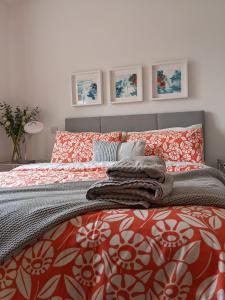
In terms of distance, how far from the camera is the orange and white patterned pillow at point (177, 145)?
2.81 m

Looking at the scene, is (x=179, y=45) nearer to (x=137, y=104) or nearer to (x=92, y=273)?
(x=137, y=104)

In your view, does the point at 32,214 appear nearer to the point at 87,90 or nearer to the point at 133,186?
the point at 133,186

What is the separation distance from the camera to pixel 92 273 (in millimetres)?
989

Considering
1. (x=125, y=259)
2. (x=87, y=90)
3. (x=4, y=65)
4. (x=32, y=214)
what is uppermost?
(x=4, y=65)

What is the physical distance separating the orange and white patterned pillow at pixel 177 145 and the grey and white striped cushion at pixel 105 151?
0.29 metres

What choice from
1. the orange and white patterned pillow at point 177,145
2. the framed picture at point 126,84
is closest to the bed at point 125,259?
the orange and white patterned pillow at point 177,145

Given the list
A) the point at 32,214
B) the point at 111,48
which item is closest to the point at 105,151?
the point at 111,48

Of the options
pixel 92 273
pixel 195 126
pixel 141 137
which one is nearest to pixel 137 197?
pixel 92 273

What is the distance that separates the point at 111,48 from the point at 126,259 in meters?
2.98

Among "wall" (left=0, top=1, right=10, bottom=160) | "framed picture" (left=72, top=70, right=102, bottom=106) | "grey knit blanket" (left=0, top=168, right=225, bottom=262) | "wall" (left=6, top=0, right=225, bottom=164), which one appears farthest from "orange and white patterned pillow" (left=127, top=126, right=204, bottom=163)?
"wall" (left=0, top=1, right=10, bottom=160)

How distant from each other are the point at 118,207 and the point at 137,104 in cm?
240

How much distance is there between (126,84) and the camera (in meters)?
3.45

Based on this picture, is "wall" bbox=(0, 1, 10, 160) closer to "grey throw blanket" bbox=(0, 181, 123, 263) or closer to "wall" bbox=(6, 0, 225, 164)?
"wall" bbox=(6, 0, 225, 164)

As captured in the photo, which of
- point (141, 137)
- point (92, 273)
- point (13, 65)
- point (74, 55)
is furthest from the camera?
point (13, 65)
